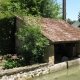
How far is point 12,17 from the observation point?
15.6 meters

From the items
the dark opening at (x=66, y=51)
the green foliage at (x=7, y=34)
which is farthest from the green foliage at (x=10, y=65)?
the dark opening at (x=66, y=51)

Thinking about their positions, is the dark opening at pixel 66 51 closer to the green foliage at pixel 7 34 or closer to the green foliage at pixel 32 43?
the green foliage at pixel 32 43

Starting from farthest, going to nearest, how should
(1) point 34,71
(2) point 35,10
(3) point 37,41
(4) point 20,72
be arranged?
(2) point 35,10
(3) point 37,41
(1) point 34,71
(4) point 20,72

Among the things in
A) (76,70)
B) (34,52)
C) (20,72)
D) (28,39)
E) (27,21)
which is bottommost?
(76,70)

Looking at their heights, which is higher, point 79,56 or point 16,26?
point 16,26

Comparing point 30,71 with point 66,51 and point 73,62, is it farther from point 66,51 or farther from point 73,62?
point 66,51

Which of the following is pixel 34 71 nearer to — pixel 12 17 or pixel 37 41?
pixel 37 41

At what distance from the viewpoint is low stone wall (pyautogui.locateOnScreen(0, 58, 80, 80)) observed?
10008mm

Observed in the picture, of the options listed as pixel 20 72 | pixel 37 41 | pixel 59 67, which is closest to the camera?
pixel 20 72

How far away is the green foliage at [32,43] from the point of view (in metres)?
12.1

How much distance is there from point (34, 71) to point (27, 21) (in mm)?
4061

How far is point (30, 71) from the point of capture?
36.8 feet

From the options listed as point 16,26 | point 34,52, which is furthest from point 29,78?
point 16,26

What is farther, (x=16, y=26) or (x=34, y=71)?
(x=16, y=26)
